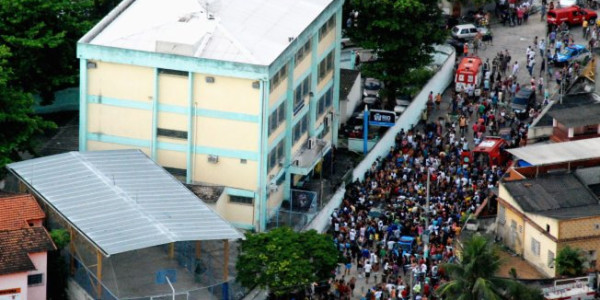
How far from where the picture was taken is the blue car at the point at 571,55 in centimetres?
13850

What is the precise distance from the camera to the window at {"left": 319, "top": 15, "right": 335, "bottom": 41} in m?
118

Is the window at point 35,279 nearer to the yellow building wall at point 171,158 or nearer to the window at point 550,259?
the yellow building wall at point 171,158

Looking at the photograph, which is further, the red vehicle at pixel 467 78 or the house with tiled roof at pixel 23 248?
the red vehicle at pixel 467 78

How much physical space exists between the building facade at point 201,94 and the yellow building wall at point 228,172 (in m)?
0.06

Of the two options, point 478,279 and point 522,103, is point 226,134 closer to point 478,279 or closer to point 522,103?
point 478,279

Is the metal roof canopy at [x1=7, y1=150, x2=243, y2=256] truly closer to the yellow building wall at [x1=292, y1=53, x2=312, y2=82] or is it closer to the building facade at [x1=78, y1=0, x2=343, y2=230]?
the building facade at [x1=78, y1=0, x2=343, y2=230]

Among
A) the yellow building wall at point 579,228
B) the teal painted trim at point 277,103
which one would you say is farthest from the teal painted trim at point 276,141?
the yellow building wall at point 579,228

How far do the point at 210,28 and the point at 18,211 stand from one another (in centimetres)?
1679

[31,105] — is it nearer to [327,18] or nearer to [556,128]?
[327,18]

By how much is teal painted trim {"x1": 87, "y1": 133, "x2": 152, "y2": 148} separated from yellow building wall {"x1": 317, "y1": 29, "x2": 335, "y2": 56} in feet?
45.7

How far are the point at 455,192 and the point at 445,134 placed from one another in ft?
36.7

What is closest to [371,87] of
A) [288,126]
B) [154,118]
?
[288,126]

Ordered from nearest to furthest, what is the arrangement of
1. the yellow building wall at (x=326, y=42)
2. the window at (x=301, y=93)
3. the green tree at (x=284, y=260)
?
the green tree at (x=284, y=260) → the window at (x=301, y=93) → the yellow building wall at (x=326, y=42)

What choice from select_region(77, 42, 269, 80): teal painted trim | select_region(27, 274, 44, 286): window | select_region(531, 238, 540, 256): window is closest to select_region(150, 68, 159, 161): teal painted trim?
select_region(77, 42, 269, 80): teal painted trim
